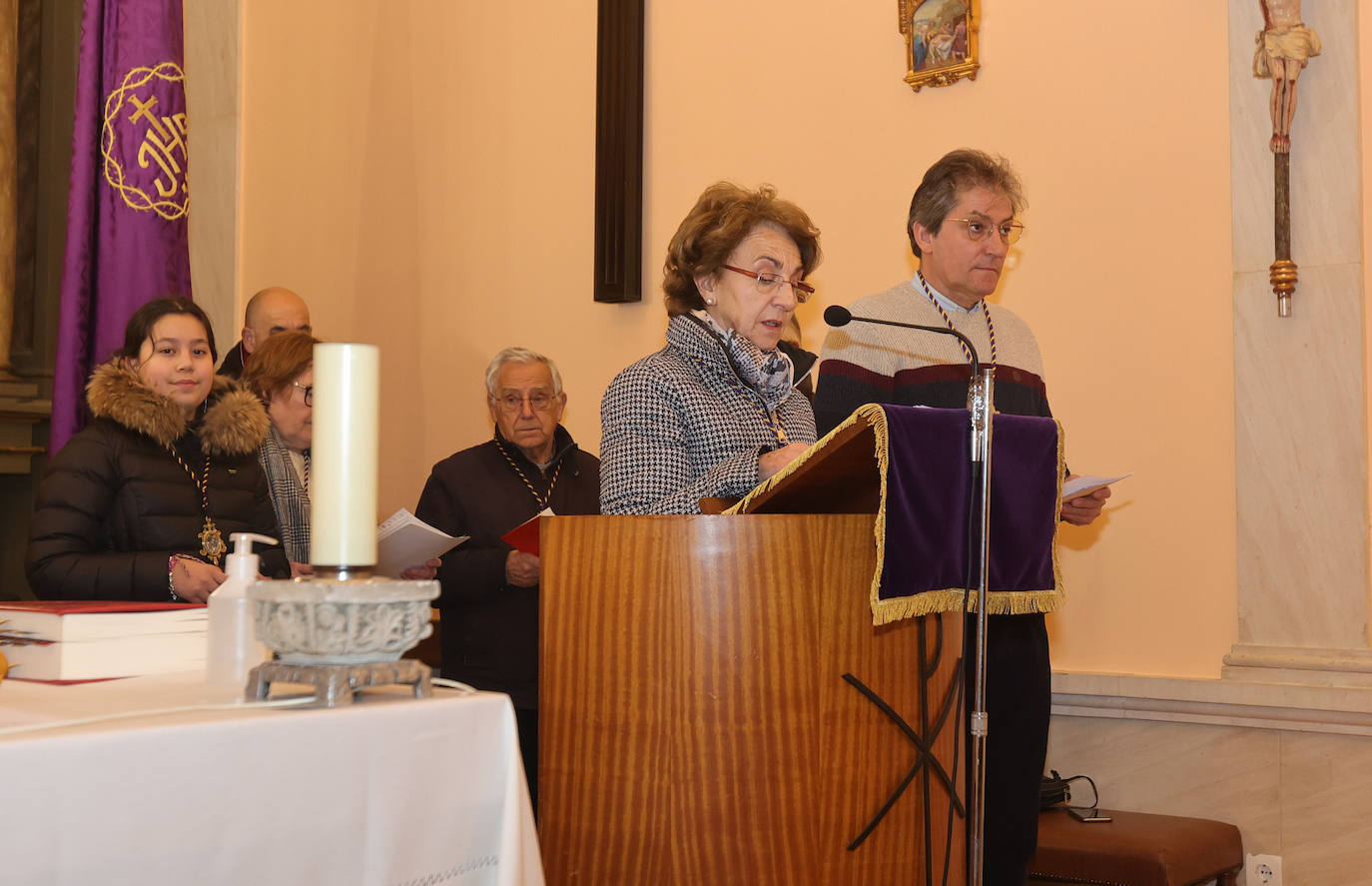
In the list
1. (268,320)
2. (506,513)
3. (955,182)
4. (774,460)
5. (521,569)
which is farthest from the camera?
(268,320)

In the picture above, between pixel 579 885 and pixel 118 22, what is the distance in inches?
136

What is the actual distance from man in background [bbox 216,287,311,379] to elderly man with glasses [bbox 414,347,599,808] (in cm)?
69

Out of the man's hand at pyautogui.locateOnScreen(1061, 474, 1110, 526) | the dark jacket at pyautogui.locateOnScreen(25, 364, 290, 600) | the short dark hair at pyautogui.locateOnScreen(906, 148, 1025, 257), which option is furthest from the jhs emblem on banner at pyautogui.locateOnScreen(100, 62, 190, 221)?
the man's hand at pyautogui.locateOnScreen(1061, 474, 1110, 526)

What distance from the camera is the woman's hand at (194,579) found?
8.46ft

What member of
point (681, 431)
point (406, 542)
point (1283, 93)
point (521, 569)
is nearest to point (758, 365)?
point (681, 431)

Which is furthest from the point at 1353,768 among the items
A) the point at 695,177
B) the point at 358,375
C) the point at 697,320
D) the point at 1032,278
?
the point at 358,375

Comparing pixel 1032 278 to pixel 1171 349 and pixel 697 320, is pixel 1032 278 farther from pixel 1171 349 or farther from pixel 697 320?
pixel 697 320

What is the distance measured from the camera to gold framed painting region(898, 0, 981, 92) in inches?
172

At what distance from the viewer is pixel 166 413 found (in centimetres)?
294

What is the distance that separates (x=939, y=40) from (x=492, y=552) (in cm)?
229

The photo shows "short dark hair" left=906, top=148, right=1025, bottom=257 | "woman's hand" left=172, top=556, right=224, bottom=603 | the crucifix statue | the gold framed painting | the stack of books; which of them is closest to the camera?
the stack of books

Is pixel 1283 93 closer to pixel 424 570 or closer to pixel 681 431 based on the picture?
pixel 681 431

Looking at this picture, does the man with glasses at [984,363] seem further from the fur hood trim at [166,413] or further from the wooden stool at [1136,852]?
the fur hood trim at [166,413]

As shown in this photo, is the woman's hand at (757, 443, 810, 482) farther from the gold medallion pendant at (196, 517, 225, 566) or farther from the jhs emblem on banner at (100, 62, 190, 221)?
the jhs emblem on banner at (100, 62, 190, 221)
